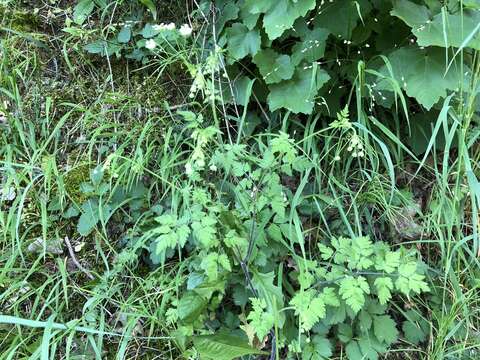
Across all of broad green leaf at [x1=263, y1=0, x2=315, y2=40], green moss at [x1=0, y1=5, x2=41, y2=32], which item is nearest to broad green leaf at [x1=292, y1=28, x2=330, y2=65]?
broad green leaf at [x1=263, y1=0, x2=315, y2=40]

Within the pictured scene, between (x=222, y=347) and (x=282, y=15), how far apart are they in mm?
1259

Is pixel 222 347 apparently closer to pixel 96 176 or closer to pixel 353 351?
pixel 353 351

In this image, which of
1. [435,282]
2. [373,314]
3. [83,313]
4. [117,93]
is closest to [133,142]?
[117,93]

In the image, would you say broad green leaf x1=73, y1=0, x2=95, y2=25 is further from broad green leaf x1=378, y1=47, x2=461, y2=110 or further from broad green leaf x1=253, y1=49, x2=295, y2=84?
broad green leaf x1=378, y1=47, x2=461, y2=110

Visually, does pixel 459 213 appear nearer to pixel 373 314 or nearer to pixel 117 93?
pixel 373 314

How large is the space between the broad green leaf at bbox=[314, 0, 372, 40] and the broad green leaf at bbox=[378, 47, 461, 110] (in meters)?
0.20

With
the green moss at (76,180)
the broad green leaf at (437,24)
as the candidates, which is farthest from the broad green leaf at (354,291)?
the green moss at (76,180)

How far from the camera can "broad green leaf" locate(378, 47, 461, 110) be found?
73.6 inches

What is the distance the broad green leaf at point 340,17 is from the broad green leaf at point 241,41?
0.87ft

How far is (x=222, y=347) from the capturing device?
1659 millimetres

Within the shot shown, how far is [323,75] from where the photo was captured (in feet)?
6.69

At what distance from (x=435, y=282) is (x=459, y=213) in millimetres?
295

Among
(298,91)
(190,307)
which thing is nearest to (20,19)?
(298,91)

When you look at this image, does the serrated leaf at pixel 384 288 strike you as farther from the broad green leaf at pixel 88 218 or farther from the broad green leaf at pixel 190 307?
the broad green leaf at pixel 88 218
